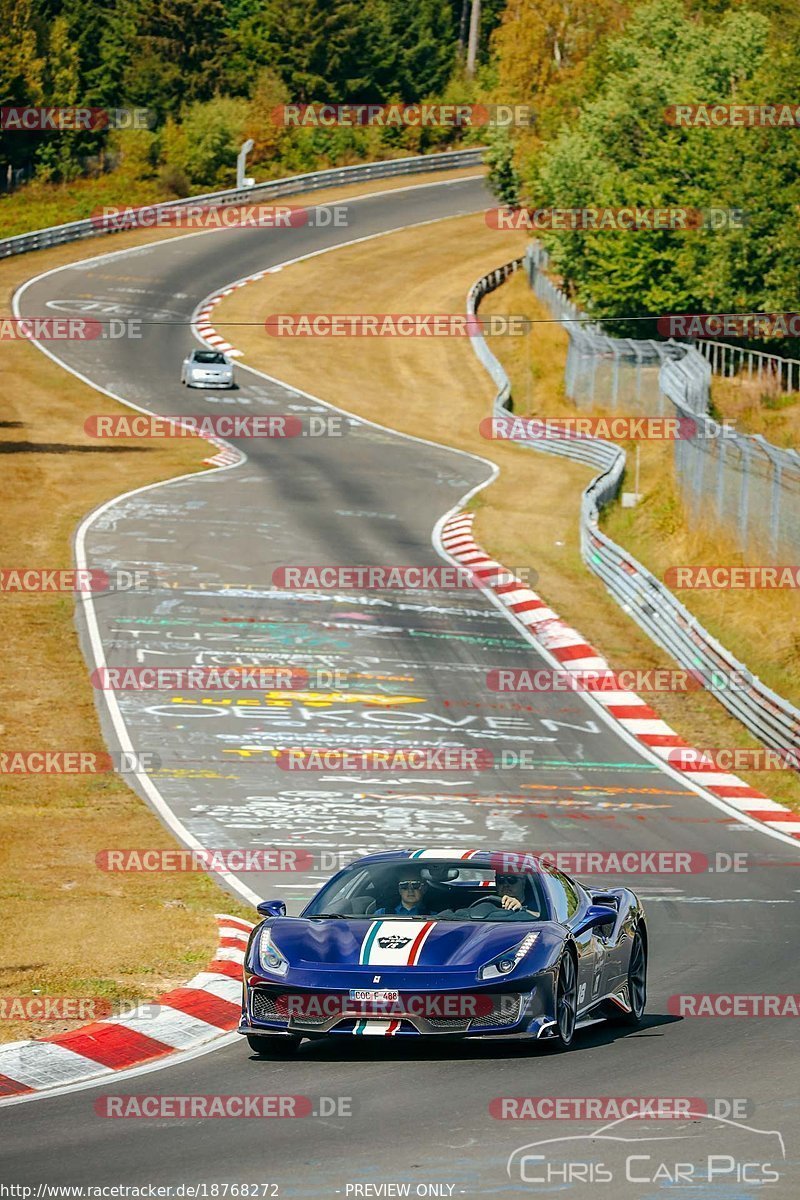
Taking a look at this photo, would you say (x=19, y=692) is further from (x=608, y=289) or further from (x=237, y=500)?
(x=608, y=289)

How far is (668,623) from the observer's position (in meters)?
33.6

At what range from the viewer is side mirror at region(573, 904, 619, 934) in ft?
39.4

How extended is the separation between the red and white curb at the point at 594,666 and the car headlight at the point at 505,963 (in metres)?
12.3

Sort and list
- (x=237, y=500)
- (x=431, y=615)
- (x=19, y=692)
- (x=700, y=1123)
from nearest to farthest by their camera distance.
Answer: (x=700, y=1123), (x=19, y=692), (x=431, y=615), (x=237, y=500)

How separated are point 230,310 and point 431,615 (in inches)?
1640

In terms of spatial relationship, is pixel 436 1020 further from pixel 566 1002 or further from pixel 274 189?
pixel 274 189

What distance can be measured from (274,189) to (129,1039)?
3320 inches

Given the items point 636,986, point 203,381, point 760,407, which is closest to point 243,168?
point 203,381

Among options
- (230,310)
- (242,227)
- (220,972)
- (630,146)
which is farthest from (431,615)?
(242,227)

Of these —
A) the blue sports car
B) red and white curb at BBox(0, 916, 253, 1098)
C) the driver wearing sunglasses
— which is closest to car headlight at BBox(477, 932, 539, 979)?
the blue sports car

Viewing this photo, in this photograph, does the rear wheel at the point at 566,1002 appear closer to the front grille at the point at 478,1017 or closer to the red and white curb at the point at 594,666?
the front grille at the point at 478,1017

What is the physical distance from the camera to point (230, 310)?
73875 mm

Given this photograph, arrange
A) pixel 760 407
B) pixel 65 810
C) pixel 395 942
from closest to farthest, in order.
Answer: pixel 395 942 < pixel 65 810 < pixel 760 407

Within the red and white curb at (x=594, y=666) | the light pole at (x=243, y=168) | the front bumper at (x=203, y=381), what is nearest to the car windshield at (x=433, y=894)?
the red and white curb at (x=594, y=666)
